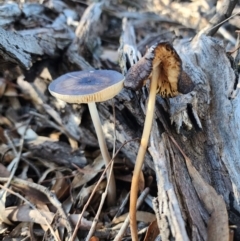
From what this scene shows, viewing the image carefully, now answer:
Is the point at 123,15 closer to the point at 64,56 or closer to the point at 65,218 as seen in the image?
the point at 64,56

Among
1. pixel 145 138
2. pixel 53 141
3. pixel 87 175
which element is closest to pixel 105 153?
pixel 87 175

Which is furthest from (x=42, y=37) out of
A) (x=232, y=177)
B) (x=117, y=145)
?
(x=232, y=177)

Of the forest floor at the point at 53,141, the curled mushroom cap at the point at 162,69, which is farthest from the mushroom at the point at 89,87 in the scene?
the forest floor at the point at 53,141

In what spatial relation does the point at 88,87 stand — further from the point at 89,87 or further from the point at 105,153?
the point at 105,153

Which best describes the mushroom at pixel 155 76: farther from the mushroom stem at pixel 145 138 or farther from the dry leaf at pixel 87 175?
the dry leaf at pixel 87 175

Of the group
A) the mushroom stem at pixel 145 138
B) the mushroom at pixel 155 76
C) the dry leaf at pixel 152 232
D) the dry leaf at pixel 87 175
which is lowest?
the dry leaf at pixel 87 175

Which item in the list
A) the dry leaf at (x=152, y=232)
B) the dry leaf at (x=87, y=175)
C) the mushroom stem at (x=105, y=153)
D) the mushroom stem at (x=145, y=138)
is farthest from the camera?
the dry leaf at (x=87, y=175)
